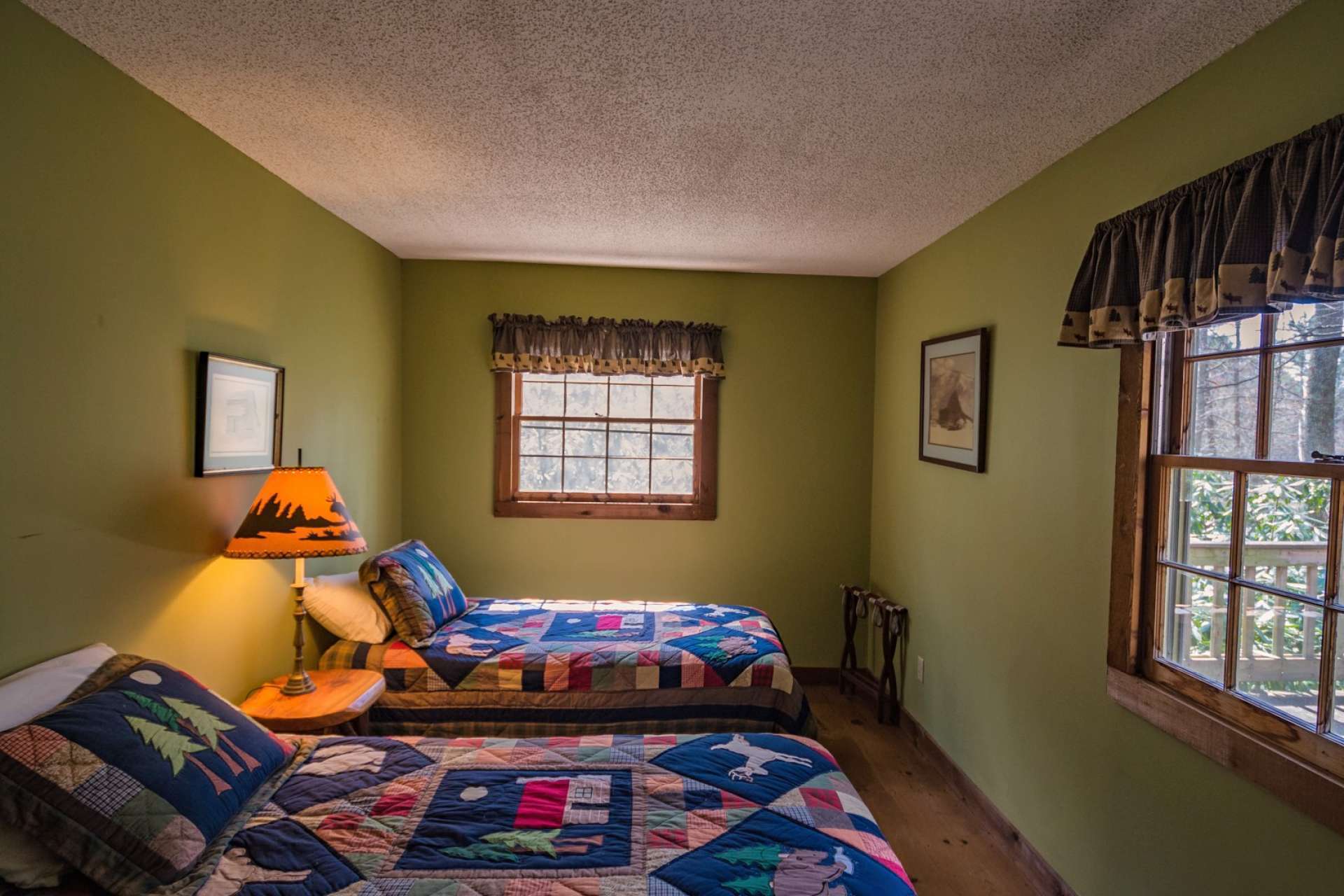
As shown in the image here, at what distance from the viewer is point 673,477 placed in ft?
15.2

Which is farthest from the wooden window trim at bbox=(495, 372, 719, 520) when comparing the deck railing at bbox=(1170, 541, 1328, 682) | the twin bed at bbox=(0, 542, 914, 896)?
the deck railing at bbox=(1170, 541, 1328, 682)

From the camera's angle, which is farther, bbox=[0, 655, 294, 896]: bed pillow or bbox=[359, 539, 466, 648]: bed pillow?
bbox=[359, 539, 466, 648]: bed pillow

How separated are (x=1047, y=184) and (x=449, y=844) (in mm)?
2829

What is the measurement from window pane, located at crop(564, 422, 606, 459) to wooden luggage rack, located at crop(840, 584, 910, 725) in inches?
69.1

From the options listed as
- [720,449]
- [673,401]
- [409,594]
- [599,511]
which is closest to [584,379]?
[673,401]

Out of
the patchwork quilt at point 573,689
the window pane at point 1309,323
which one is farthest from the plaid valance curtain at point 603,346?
the window pane at point 1309,323

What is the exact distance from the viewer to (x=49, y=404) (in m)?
1.87

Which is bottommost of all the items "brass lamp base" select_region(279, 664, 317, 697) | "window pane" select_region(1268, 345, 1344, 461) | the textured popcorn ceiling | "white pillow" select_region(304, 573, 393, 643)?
"brass lamp base" select_region(279, 664, 317, 697)

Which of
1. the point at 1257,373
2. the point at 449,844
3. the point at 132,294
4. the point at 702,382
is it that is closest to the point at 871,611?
the point at 702,382

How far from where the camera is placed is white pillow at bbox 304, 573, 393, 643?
302 cm

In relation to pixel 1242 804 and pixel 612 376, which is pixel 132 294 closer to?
pixel 612 376

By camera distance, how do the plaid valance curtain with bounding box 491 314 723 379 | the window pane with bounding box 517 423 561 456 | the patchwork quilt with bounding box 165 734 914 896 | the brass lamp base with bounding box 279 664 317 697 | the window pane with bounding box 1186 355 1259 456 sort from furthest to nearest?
the window pane with bounding box 517 423 561 456 → the plaid valance curtain with bounding box 491 314 723 379 → the brass lamp base with bounding box 279 664 317 697 → the window pane with bounding box 1186 355 1259 456 → the patchwork quilt with bounding box 165 734 914 896

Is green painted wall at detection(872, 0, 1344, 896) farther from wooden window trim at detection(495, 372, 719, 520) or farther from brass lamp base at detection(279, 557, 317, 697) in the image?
brass lamp base at detection(279, 557, 317, 697)

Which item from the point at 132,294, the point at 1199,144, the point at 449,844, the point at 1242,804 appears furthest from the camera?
the point at 132,294
